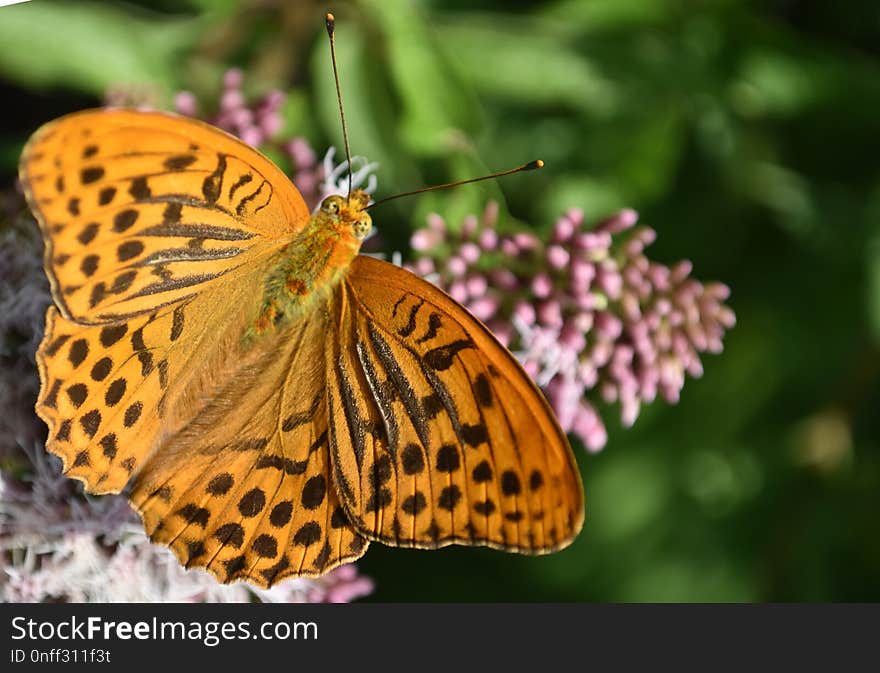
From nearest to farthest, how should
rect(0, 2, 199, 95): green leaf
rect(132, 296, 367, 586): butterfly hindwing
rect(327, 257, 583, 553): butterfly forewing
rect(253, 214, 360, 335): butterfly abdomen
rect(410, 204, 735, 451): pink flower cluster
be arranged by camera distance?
rect(327, 257, 583, 553): butterfly forewing, rect(132, 296, 367, 586): butterfly hindwing, rect(253, 214, 360, 335): butterfly abdomen, rect(410, 204, 735, 451): pink flower cluster, rect(0, 2, 199, 95): green leaf

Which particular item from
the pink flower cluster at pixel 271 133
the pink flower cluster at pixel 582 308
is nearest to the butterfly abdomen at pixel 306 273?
the pink flower cluster at pixel 582 308

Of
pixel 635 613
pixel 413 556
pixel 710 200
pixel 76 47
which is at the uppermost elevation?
pixel 76 47

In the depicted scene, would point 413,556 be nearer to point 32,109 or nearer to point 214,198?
point 214,198

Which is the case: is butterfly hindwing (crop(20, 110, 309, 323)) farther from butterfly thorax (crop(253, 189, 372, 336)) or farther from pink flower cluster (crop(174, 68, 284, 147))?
pink flower cluster (crop(174, 68, 284, 147))

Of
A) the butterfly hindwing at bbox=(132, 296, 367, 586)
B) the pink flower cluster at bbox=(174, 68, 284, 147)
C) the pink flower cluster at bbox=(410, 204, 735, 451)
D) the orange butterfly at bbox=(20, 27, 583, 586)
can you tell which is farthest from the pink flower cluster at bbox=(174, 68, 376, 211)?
the butterfly hindwing at bbox=(132, 296, 367, 586)

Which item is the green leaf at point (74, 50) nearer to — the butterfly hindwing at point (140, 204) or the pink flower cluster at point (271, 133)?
the pink flower cluster at point (271, 133)

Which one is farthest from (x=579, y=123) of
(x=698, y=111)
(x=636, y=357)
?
(x=636, y=357)

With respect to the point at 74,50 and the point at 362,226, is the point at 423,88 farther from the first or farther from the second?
the point at 74,50
